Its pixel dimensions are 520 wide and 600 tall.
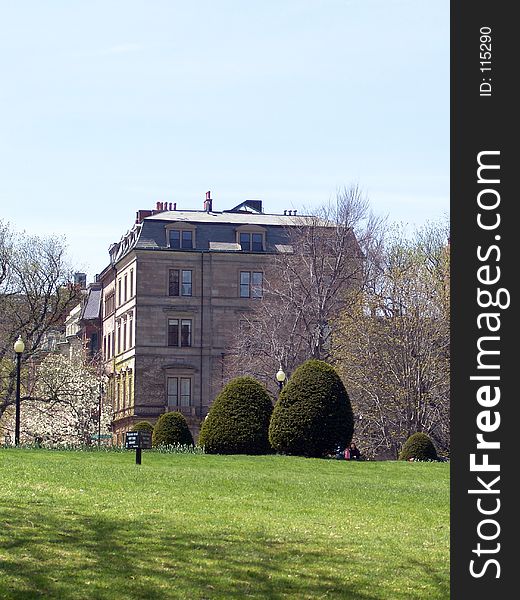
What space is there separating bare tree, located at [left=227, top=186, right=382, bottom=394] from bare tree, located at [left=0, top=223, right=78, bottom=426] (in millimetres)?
10825

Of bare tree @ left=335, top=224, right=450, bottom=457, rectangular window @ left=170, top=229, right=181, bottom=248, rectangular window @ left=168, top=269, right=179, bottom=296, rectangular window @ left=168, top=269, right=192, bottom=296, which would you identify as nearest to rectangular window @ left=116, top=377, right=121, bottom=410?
rectangular window @ left=168, top=269, right=179, bottom=296

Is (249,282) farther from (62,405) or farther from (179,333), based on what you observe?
(62,405)

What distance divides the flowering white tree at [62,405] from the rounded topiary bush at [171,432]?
23.1 metres

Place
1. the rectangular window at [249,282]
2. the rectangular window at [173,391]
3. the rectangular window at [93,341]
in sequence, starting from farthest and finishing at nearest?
the rectangular window at [93,341] → the rectangular window at [249,282] → the rectangular window at [173,391]

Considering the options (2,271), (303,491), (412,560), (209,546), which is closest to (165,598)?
(209,546)

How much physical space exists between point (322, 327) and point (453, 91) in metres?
49.7

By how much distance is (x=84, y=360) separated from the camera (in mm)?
79500

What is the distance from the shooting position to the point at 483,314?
746 cm

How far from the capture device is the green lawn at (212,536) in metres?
12.5

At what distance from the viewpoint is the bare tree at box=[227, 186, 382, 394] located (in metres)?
58.8

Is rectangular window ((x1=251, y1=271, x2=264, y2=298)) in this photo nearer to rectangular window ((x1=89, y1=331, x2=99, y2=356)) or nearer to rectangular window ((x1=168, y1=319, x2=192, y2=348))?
rectangular window ((x1=168, y1=319, x2=192, y2=348))

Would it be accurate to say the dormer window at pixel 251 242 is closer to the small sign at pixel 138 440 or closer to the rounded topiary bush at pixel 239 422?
the rounded topiary bush at pixel 239 422

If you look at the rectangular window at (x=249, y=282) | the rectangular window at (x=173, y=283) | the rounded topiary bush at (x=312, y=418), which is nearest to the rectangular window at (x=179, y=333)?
the rectangular window at (x=173, y=283)

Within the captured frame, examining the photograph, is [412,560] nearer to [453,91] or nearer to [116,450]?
[453,91]
